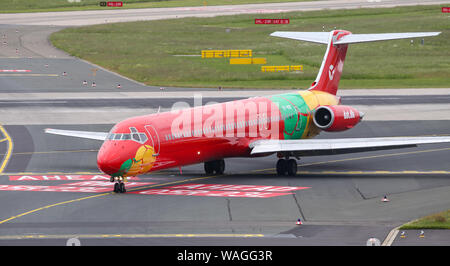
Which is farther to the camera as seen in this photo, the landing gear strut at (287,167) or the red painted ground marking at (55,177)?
the landing gear strut at (287,167)

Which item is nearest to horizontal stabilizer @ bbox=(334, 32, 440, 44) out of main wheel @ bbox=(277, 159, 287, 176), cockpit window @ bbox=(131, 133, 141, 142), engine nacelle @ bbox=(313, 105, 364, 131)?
engine nacelle @ bbox=(313, 105, 364, 131)

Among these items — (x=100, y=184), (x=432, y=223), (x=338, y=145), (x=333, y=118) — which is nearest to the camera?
(x=432, y=223)

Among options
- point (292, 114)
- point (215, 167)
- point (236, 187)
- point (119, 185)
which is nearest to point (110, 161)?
point (119, 185)

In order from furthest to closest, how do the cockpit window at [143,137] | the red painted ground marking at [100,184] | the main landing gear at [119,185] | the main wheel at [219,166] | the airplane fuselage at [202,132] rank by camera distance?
the main wheel at [219,166] < the red painted ground marking at [100,184] < the main landing gear at [119,185] < the cockpit window at [143,137] < the airplane fuselage at [202,132]

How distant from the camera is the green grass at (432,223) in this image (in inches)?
1112

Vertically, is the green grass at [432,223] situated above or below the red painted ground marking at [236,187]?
below

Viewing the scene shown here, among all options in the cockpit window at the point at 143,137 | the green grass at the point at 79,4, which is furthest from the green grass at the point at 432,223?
the green grass at the point at 79,4

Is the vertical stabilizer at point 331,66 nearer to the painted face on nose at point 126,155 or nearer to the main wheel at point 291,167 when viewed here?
the main wheel at point 291,167

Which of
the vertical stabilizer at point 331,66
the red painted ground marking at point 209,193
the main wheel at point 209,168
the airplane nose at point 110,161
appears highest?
the vertical stabilizer at point 331,66

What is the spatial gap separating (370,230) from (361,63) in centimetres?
6408

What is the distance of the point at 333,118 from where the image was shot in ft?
142

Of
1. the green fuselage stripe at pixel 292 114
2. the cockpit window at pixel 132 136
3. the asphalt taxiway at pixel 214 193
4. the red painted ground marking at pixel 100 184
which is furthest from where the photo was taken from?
the green fuselage stripe at pixel 292 114

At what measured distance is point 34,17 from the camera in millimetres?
137125

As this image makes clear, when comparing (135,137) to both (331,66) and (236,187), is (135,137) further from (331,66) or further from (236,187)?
(331,66)
